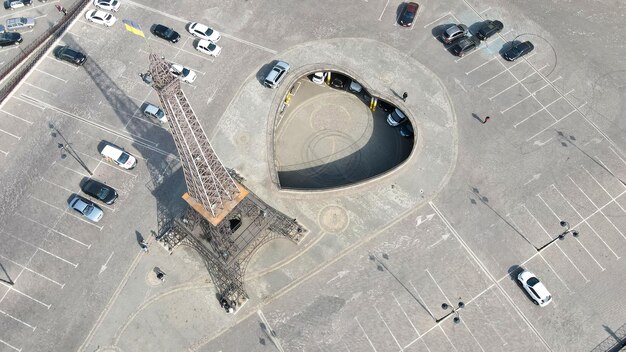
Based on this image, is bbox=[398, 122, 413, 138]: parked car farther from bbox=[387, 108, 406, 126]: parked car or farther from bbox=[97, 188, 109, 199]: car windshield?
bbox=[97, 188, 109, 199]: car windshield

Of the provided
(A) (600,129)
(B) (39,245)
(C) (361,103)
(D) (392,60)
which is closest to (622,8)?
(A) (600,129)

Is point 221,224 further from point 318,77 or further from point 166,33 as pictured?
point 166,33

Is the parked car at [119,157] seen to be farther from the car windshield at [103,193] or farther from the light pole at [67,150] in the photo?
the car windshield at [103,193]

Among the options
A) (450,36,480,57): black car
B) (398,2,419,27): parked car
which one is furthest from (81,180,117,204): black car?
(450,36,480,57): black car

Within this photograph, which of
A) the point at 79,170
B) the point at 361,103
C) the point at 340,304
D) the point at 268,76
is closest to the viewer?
the point at 340,304

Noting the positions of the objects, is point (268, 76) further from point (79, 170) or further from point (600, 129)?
point (600, 129)

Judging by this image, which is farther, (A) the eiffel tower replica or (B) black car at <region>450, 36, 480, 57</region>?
(B) black car at <region>450, 36, 480, 57</region>

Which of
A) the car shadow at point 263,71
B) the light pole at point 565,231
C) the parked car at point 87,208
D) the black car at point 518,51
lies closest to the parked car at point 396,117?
the black car at point 518,51
